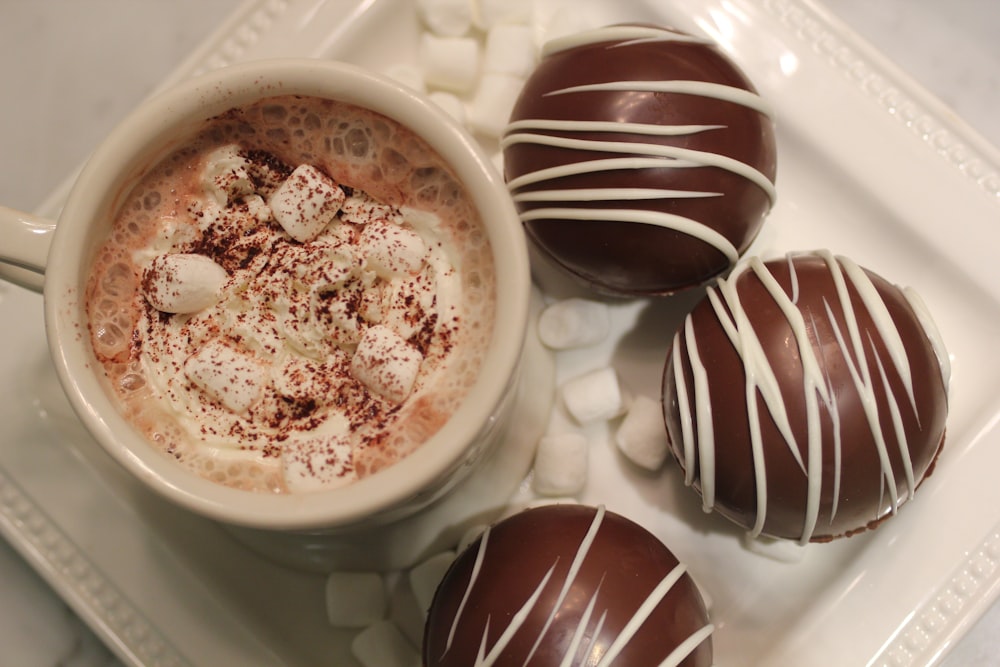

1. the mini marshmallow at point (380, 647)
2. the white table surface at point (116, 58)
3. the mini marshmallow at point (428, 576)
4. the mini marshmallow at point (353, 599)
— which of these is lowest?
the mini marshmallow at point (380, 647)

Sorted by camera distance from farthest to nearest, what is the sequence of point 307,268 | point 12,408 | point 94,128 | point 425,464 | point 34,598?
point 94,128 → point 34,598 → point 12,408 → point 307,268 → point 425,464

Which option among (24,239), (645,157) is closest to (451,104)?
(645,157)

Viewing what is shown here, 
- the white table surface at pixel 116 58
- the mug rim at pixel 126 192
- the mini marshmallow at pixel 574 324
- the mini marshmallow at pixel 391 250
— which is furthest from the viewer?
the white table surface at pixel 116 58

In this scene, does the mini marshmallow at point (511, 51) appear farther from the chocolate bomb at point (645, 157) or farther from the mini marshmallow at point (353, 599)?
the mini marshmallow at point (353, 599)

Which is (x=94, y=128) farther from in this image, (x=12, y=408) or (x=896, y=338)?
(x=896, y=338)

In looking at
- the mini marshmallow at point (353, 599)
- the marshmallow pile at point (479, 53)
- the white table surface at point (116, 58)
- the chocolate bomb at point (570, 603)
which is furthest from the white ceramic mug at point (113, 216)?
the white table surface at point (116, 58)

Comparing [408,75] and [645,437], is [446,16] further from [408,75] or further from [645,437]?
[645,437]

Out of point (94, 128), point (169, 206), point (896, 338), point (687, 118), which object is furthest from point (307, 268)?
point (94, 128)
